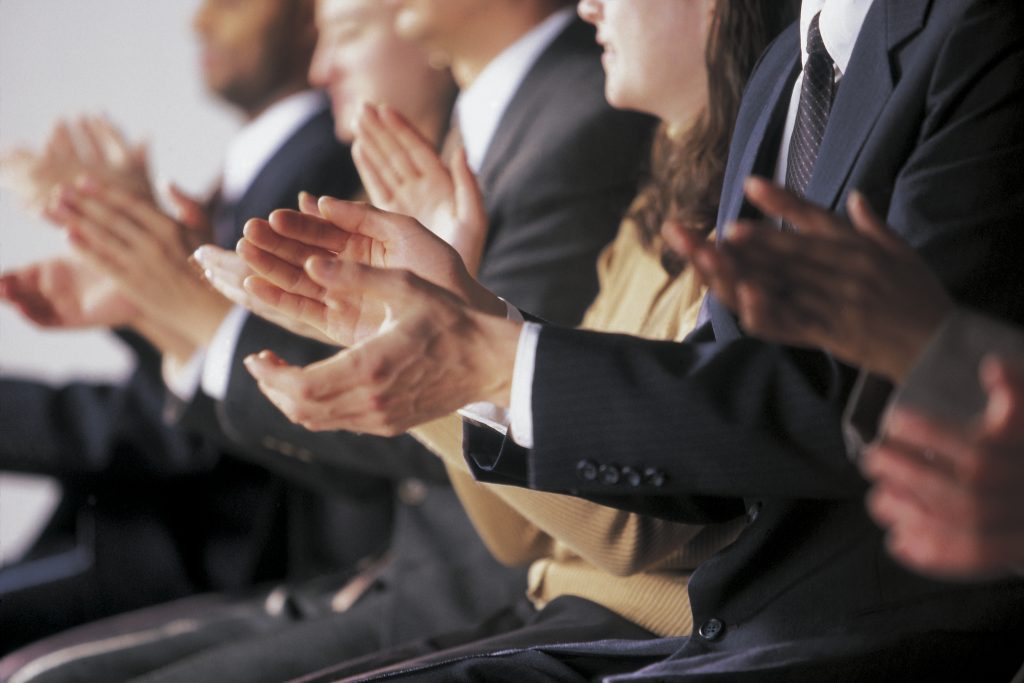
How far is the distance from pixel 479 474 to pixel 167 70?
4.16 feet

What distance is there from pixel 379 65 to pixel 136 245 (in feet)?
1.33

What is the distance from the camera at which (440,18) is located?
1074 mm

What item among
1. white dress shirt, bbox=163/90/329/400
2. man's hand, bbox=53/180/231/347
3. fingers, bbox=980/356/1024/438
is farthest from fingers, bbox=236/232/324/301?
white dress shirt, bbox=163/90/329/400

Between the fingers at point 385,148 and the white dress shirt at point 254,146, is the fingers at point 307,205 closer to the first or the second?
the fingers at point 385,148

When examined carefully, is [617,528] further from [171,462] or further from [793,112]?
[171,462]

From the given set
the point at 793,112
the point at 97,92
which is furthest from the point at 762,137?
the point at 97,92

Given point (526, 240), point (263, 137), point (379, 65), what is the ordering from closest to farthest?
point (526, 240), point (379, 65), point (263, 137)

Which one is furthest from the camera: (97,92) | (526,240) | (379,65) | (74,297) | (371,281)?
(97,92)

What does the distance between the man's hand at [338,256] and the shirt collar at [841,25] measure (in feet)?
0.77

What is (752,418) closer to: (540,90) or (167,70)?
(540,90)

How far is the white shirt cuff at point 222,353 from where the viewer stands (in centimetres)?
102

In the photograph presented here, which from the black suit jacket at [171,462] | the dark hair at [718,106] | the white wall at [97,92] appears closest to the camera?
the dark hair at [718,106]

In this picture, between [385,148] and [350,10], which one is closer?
[385,148]

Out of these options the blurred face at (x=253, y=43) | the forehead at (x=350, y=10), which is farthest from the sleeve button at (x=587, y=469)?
the blurred face at (x=253, y=43)
